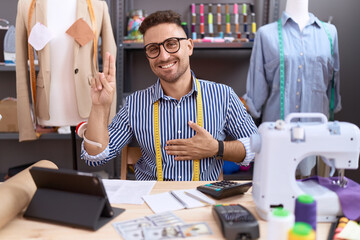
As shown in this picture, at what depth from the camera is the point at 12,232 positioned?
1045 mm

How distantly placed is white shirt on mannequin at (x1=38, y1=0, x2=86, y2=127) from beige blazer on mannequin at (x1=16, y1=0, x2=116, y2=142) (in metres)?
0.04

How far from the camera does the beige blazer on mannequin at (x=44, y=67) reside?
2.50 meters

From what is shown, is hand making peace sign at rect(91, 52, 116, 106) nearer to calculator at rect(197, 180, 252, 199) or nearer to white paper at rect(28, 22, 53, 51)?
calculator at rect(197, 180, 252, 199)

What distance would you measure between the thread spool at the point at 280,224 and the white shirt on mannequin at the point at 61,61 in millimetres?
1997

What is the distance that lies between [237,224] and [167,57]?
1042 mm

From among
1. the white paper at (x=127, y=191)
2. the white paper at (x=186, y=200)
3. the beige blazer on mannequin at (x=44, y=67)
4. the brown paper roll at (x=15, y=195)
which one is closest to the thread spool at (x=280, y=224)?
the white paper at (x=186, y=200)

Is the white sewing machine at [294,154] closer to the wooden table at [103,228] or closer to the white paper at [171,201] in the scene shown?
the wooden table at [103,228]

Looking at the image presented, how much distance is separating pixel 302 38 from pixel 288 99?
45 cm

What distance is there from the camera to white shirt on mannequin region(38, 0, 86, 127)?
2514 mm

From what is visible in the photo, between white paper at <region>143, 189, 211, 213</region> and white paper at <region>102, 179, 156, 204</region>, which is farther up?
white paper at <region>143, 189, 211, 213</region>

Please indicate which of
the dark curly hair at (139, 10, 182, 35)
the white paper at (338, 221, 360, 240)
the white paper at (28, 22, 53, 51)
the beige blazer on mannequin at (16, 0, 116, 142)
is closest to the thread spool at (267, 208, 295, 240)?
the white paper at (338, 221, 360, 240)

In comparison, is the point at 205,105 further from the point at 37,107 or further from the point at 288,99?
the point at 37,107

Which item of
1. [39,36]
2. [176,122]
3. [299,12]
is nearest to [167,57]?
[176,122]

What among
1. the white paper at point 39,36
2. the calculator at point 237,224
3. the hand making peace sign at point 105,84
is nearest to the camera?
the calculator at point 237,224
